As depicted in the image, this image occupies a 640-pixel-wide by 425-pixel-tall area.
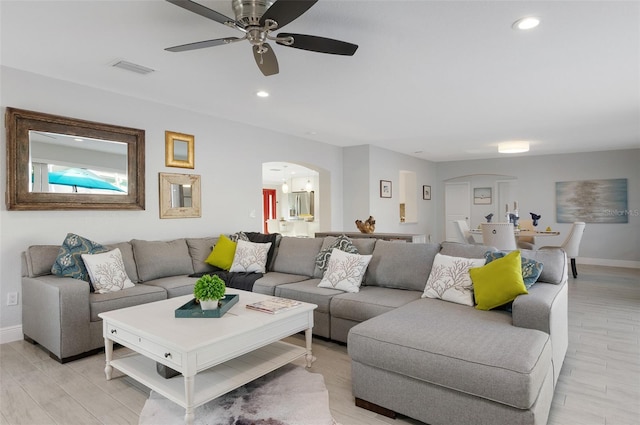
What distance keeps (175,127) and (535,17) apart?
12.8ft

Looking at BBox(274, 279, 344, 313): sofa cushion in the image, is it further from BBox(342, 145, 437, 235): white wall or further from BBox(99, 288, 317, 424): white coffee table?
BBox(342, 145, 437, 235): white wall

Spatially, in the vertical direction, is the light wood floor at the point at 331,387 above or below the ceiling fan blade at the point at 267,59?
below

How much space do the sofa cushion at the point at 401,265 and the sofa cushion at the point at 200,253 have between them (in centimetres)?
195

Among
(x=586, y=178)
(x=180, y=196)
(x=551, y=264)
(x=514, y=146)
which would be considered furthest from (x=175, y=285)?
(x=586, y=178)

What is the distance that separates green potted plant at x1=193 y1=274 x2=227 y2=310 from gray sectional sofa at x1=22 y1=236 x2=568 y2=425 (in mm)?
908

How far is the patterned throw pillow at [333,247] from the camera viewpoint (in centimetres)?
375

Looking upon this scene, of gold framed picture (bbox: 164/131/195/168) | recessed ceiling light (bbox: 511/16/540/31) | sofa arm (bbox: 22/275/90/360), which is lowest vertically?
sofa arm (bbox: 22/275/90/360)

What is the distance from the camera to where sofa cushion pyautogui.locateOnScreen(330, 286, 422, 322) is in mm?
2945

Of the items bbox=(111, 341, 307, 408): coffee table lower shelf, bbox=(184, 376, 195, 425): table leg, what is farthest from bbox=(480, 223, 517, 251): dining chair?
bbox=(184, 376, 195, 425): table leg

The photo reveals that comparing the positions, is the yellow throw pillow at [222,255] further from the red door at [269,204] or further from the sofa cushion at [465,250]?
the red door at [269,204]

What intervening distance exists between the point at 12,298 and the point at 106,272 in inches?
36.5

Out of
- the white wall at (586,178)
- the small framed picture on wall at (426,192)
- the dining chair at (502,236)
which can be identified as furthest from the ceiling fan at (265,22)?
the white wall at (586,178)

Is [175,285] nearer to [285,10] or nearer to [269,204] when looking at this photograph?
[285,10]

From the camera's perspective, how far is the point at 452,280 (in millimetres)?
2930
